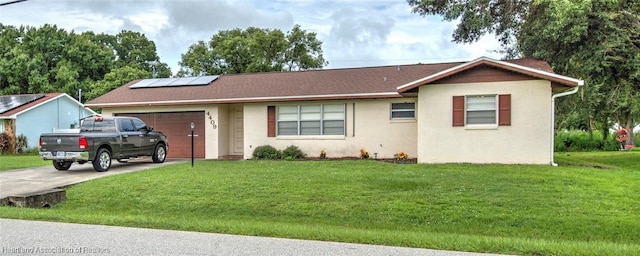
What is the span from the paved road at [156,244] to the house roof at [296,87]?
9.31 meters

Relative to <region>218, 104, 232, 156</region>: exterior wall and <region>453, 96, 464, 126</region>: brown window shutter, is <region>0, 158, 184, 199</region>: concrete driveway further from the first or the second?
<region>453, 96, 464, 126</region>: brown window shutter

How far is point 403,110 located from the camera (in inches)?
640

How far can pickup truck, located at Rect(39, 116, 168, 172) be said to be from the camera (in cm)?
1355

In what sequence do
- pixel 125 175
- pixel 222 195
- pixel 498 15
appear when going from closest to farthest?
pixel 222 195 < pixel 125 175 < pixel 498 15

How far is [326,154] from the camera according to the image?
17.0 m

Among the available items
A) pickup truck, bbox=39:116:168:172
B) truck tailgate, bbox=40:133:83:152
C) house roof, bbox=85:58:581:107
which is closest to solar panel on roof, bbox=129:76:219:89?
house roof, bbox=85:58:581:107

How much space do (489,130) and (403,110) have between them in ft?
10.6

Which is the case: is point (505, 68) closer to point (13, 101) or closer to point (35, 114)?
point (35, 114)

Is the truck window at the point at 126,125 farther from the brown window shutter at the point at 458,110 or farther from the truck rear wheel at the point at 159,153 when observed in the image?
the brown window shutter at the point at 458,110

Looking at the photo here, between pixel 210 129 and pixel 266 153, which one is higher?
pixel 210 129

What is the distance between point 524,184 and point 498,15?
9510 millimetres

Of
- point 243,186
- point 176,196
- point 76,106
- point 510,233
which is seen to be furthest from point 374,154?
point 76,106

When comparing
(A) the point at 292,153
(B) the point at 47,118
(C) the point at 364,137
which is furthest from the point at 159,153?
(B) the point at 47,118

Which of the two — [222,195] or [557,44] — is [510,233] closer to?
[222,195]
